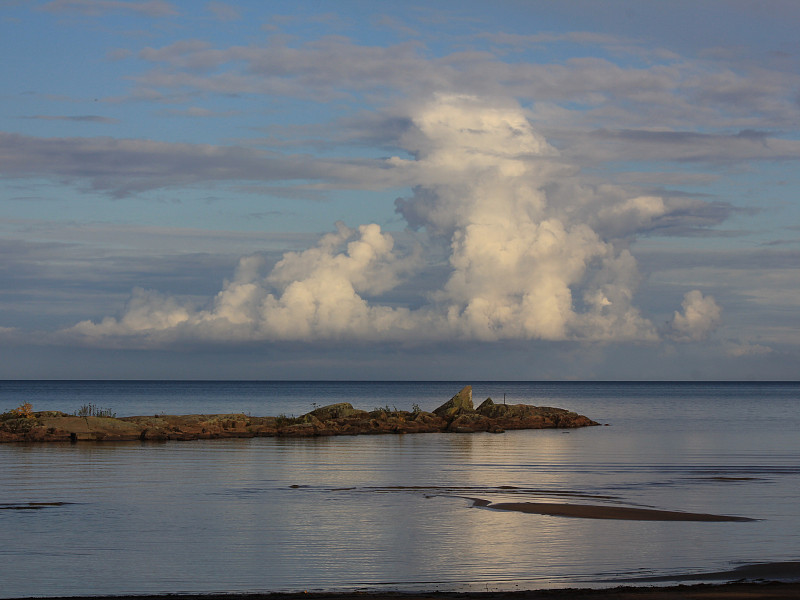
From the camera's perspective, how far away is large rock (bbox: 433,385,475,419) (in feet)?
271

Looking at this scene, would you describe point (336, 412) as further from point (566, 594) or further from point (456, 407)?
point (566, 594)

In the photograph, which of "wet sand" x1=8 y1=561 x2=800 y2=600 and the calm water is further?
the calm water

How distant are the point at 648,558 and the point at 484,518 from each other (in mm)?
7168

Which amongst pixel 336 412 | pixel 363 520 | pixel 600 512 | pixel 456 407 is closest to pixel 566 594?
pixel 363 520

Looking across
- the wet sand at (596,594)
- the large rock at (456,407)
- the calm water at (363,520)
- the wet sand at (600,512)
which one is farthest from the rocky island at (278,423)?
the wet sand at (596,594)

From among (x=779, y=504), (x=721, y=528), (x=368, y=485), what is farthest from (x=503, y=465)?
(x=721, y=528)

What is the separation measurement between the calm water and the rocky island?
20.8 ft

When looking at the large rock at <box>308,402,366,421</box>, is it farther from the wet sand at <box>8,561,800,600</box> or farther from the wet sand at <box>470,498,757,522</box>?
the wet sand at <box>8,561,800,600</box>

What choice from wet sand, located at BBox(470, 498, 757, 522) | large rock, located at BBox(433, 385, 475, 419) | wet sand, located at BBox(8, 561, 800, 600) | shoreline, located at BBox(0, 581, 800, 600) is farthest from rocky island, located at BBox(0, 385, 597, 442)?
wet sand, located at BBox(8, 561, 800, 600)

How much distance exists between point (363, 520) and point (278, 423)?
146 ft

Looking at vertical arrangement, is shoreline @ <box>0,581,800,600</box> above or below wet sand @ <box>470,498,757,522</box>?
above

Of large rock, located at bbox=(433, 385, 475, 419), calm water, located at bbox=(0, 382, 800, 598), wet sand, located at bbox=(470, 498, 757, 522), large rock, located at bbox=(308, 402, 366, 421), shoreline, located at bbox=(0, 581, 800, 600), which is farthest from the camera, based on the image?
large rock, located at bbox=(433, 385, 475, 419)

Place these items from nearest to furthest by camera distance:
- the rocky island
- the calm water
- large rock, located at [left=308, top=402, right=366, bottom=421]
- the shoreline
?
the shoreline
the calm water
the rocky island
large rock, located at [left=308, top=402, right=366, bottom=421]

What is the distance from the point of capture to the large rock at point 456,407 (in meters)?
82.8
